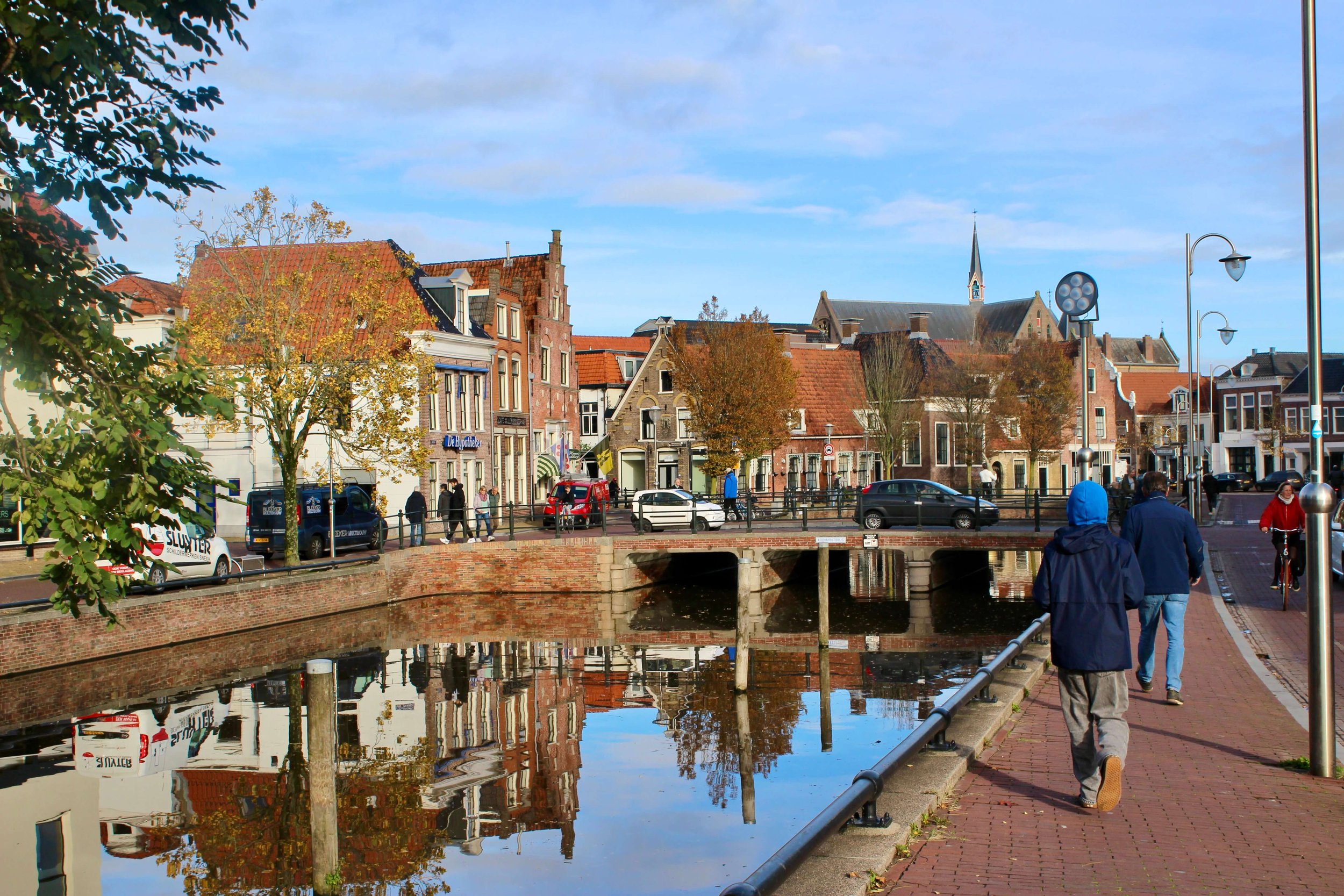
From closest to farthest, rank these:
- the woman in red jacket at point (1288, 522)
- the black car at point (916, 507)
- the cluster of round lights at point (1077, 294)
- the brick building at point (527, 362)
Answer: the cluster of round lights at point (1077, 294), the woman in red jacket at point (1288, 522), the black car at point (916, 507), the brick building at point (527, 362)

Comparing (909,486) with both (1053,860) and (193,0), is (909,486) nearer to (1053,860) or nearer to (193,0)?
(193,0)

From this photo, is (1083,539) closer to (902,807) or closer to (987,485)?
(902,807)

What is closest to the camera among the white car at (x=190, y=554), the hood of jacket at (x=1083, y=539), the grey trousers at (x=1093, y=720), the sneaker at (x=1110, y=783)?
the sneaker at (x=1110, y=783)

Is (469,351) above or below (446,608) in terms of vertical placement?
above

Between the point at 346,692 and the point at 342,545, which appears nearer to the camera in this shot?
the point at 346,692

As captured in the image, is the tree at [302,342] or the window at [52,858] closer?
the window at [52,858]

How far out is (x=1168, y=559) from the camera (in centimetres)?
1038

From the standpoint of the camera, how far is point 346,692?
18891 mm

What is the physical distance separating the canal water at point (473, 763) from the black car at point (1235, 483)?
60.0 metres

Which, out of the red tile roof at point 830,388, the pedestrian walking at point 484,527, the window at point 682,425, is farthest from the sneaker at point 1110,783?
the red tile roof at point 830,388

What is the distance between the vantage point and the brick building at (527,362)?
45.5 meters

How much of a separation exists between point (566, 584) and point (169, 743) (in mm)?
17706

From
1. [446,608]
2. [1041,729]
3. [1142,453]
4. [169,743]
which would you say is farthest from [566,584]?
[1142,453]

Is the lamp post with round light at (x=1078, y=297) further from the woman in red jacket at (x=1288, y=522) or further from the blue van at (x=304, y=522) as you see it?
the blue van at (x=304, y=522)
